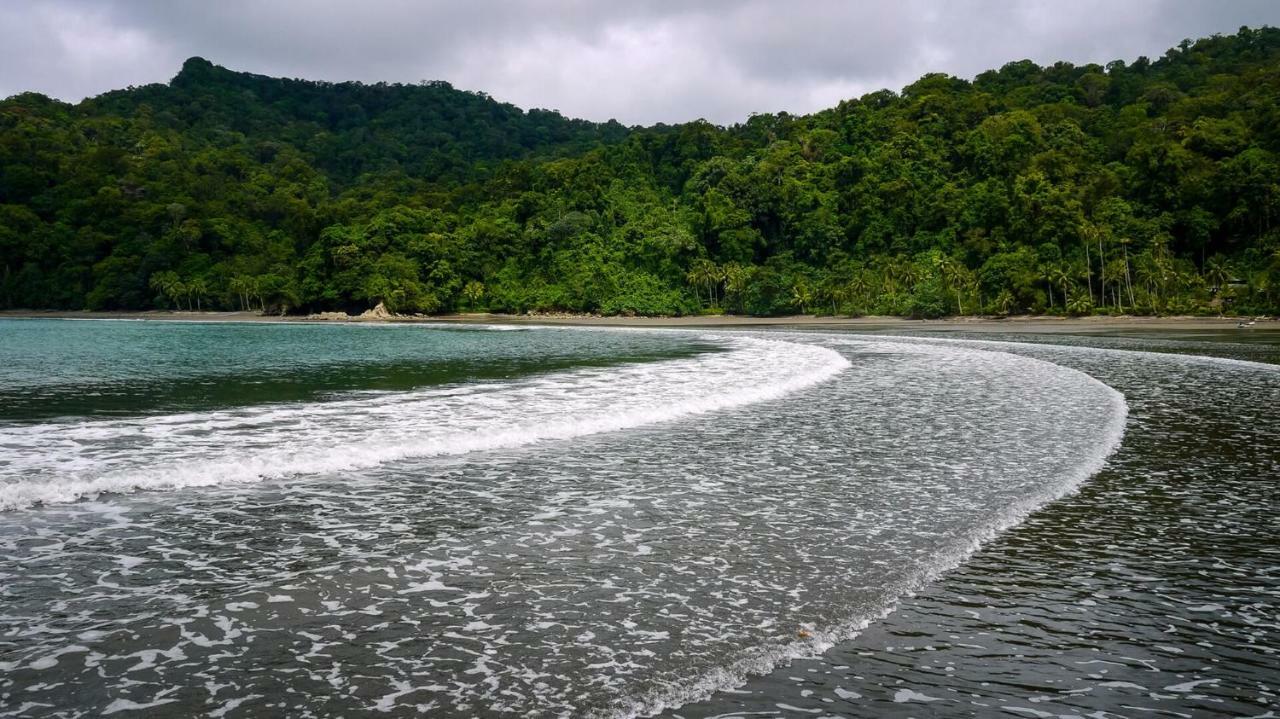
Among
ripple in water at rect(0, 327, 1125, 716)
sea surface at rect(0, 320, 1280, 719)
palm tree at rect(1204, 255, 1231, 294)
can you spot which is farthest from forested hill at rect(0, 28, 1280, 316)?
ripple in water at rect(0, 327, 1125, 716)

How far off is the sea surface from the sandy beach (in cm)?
5316

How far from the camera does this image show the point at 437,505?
994cm

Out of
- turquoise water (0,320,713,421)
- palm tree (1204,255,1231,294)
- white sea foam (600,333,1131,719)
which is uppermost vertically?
palm tree (1204,255,1231,294)

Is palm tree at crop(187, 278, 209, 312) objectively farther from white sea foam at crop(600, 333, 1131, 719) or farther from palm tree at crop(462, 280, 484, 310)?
white sea foam at crop(600, 333, 1131, 719)

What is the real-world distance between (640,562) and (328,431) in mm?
9756

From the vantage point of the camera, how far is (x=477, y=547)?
26.6ft

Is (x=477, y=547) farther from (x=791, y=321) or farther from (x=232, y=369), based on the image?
(x=791, y=321)

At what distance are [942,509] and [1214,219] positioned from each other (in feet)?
319

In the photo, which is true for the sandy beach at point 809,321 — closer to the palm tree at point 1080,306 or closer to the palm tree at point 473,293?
the palm tree at point 1080,306

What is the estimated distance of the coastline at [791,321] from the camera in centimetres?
6550

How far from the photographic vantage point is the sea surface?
5.03 metres

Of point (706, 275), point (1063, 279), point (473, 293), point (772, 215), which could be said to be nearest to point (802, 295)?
point (706, 275)

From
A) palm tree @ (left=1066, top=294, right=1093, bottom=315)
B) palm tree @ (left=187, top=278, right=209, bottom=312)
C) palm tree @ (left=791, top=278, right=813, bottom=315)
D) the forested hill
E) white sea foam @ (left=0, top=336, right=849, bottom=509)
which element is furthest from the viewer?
palm tree @ (left=187, top=278, right=209, bottom=312)

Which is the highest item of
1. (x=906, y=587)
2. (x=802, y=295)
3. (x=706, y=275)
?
(x=706, y=275)
